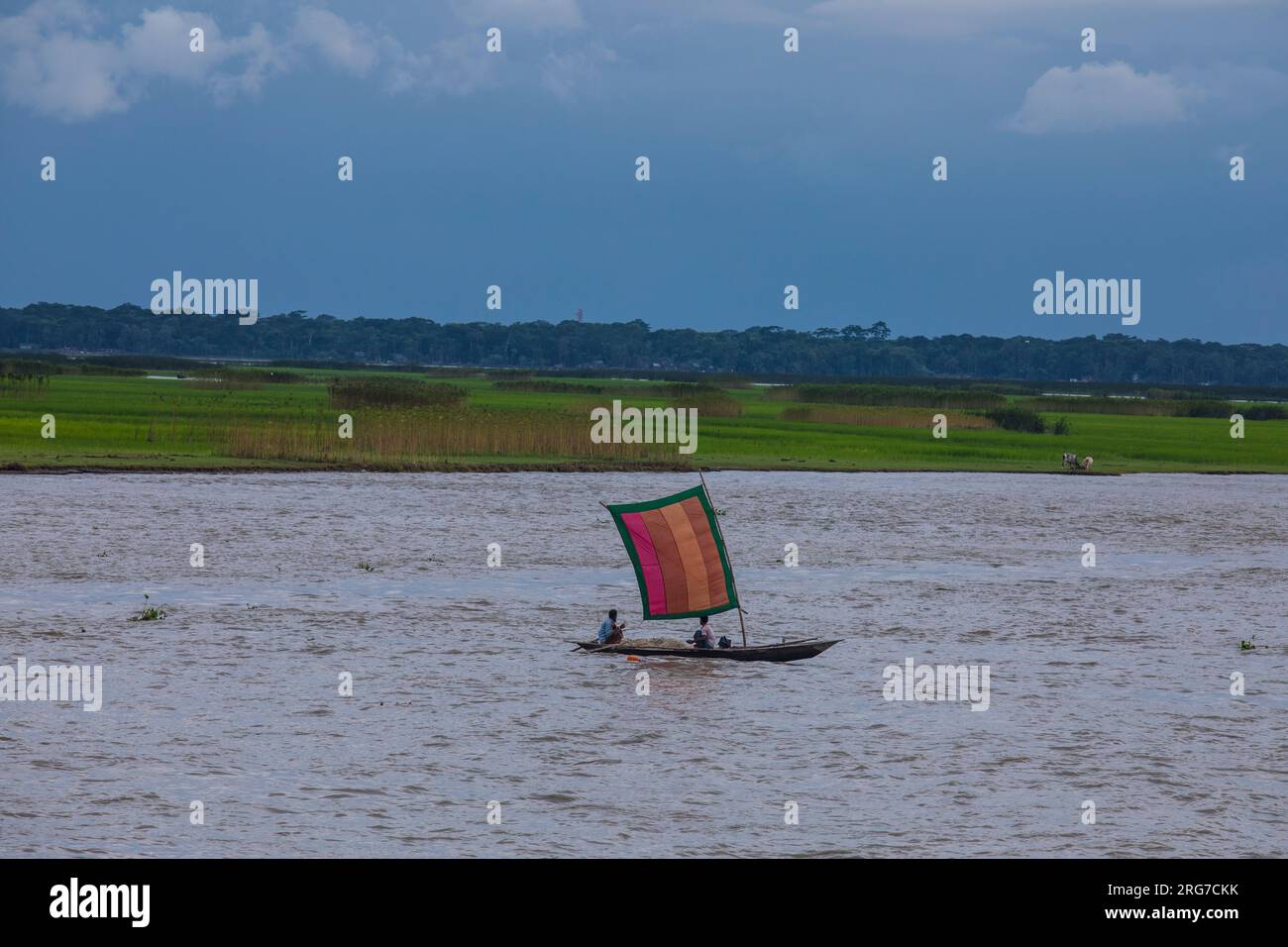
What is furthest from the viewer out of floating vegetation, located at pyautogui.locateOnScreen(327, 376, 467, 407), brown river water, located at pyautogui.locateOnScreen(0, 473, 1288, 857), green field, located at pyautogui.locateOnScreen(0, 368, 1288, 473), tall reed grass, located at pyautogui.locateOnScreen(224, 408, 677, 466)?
floating vegetation, located at pyautogui.locateOnScreen(327, 376, 467, 407)

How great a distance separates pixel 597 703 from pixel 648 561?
450 cm

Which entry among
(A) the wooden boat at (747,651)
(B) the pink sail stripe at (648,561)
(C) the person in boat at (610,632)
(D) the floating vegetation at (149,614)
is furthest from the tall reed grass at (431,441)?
(A) the wooden boat at (747,651)

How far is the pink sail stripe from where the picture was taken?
27.5m

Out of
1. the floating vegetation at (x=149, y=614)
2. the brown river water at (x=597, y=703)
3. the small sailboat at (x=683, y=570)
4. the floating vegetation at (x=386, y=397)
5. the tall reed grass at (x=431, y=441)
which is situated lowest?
the brown river water at (x=597, y=703)

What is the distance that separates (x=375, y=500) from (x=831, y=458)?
29.7 meters

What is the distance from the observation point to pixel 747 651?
27.0 metres

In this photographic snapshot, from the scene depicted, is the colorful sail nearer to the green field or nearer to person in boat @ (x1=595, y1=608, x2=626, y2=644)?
person in boat @ (x1=595, y1=608, x2=626, y2=644)

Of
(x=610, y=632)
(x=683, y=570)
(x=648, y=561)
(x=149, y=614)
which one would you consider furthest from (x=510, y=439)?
(x=610, y=632)

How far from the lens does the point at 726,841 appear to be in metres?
17.2

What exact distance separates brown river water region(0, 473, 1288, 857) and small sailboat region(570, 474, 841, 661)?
36 centimetres

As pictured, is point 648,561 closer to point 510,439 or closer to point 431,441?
point 431,441

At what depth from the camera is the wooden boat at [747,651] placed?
27.0 meters

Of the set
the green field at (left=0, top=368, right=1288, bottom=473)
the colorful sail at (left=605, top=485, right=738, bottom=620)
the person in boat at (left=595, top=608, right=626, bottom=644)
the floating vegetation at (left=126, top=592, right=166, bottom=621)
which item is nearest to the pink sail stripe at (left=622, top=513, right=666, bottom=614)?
the colorful sail at (left=605, top=485, right=738, bottom=620)

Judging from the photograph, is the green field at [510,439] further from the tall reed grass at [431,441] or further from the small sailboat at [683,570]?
the small sailboat at [683,570]
